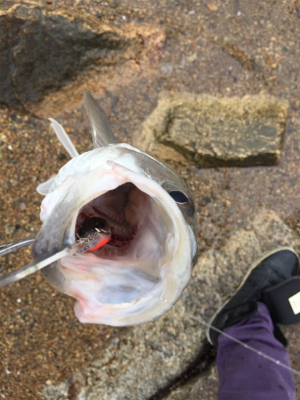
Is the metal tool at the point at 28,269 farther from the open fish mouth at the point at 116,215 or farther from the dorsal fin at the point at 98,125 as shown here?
the dorsal fin at the point at 98,125

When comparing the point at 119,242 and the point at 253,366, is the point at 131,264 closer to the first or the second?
the point at 119,242

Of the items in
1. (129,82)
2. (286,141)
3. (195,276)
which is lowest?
Result: (195,276)

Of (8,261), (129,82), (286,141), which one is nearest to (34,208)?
(8,261)

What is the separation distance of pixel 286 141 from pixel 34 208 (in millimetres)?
2200

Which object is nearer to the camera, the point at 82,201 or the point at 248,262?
the point at 82,201

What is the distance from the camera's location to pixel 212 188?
290 cm

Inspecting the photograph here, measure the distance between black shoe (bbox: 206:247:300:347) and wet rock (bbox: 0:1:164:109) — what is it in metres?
2.09

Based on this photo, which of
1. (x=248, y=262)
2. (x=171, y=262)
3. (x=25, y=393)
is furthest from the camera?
(x=248, y=262)

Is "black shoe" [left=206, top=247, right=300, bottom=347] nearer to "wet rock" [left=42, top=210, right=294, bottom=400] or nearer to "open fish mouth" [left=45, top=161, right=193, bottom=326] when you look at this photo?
"wet rock" [left=42, top=210, right=294, bottom=400]

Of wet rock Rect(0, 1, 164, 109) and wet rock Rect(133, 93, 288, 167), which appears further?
wet rock Rect(133, 93, 288, 167)

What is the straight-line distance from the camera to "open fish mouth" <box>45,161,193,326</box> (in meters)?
1.32

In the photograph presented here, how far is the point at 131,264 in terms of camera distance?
1710 millimetres

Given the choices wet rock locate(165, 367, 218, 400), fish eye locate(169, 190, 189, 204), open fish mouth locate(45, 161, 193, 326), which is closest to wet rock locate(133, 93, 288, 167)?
open fish mouth locate(45, 161, 193, 326)

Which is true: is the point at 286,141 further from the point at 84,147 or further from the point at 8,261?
the point at 8,261
